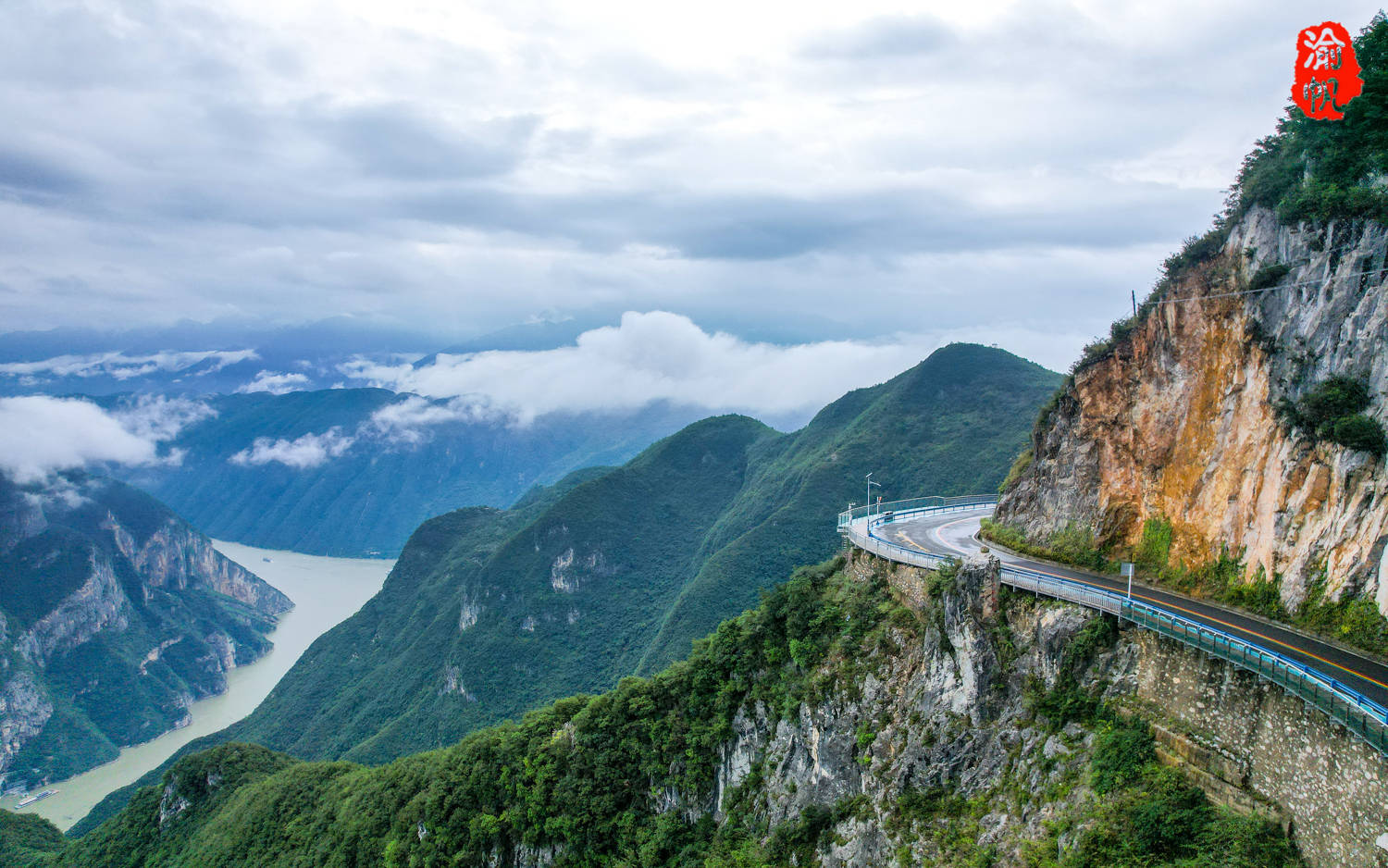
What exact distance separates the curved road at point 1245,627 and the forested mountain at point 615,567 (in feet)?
201

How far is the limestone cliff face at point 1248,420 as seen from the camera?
21.3 m

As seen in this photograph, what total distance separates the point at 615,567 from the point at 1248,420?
127m

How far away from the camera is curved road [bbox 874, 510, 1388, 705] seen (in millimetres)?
18547

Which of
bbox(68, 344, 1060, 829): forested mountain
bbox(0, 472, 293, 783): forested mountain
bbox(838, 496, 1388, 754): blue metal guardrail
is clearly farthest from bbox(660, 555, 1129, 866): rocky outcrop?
bbox(0, 472, 293, 783): forested mountain

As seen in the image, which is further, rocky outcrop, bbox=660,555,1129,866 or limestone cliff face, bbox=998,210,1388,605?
rocky outcrop, bbox=660,555,1129,866

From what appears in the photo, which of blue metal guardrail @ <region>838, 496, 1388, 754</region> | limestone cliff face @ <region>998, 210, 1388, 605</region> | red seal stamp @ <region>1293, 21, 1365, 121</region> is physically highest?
red seal stamp @ <region>1293, 21, 1365, 121</region>

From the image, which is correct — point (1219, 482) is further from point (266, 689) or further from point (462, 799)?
point (266, 689)

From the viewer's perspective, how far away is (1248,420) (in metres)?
25.1

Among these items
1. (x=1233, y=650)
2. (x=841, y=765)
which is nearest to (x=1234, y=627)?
(x=1233, y=650)

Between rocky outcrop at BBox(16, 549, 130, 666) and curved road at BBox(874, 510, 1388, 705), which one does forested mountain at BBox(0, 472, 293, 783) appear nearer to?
rocky outcrop at BBox(16, 549, 130, 666)

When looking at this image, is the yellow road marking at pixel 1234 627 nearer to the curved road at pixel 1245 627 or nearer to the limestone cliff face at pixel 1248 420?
the curved road at pixel 1245 627

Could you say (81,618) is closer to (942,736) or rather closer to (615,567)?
(615,567)

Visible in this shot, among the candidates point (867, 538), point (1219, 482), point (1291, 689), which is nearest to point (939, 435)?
point (867, 538)

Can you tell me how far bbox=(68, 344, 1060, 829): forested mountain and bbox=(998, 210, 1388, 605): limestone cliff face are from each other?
224 ft
